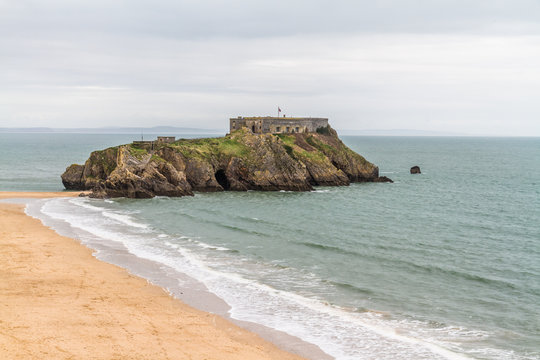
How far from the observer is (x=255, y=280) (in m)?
29.5

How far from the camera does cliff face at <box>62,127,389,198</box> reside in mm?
66375

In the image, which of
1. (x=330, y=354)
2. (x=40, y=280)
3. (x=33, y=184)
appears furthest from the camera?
(x=33, y=184)

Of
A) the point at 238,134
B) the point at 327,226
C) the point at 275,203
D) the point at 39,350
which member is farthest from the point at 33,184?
the point at 39,350

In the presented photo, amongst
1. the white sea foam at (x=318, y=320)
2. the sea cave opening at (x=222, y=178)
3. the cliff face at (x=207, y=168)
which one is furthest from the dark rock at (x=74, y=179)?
the white sea foam at (x=318, y=320)

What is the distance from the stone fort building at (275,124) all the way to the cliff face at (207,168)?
386 inches

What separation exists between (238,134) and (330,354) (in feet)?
214

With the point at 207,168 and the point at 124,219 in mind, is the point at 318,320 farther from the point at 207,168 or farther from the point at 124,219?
the point at 207,168

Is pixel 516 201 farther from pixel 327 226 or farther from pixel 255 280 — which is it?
pixel 255 280

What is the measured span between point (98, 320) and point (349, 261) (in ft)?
59.2

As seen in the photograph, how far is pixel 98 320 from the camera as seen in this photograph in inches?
864

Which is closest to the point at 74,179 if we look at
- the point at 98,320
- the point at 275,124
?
the point at 275,124

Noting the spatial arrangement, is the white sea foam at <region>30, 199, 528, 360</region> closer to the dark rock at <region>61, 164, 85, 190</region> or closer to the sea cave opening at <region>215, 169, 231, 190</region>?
the sea cave opening at <region>215, 169, 231, 190</region>

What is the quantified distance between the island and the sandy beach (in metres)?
34.3

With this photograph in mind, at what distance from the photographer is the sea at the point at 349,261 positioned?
22.1m
